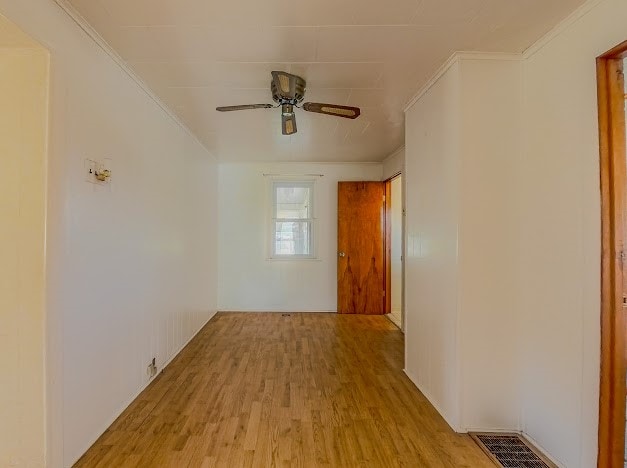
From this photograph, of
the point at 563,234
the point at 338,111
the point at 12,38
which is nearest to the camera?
the point at 12,38

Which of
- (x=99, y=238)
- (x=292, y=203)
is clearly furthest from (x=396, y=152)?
(x=99, y=238)

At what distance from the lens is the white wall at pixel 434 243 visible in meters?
2.29

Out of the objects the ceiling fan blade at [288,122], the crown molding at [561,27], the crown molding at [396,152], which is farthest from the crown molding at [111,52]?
the crown molding at [396,152]

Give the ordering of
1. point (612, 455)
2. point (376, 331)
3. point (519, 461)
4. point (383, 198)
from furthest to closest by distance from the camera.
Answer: point (383, 198) < point (376, 331) < point (519, 461) < point (612, 455)

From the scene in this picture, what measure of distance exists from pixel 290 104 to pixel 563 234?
197 centimetres

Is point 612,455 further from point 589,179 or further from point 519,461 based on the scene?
point 589,179

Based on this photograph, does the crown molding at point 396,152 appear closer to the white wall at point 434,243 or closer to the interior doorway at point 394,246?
the interior doorway at point 394,246

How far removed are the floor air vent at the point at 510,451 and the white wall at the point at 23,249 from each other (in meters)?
2.37

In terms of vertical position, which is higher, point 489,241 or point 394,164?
point 394,164

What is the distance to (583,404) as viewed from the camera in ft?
5.71

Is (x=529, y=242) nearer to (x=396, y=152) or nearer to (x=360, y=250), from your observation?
(x=396, y=152)

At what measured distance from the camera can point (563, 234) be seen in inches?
74.3

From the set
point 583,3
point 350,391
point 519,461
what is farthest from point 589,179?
point 350,391

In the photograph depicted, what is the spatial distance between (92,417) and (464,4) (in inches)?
122
